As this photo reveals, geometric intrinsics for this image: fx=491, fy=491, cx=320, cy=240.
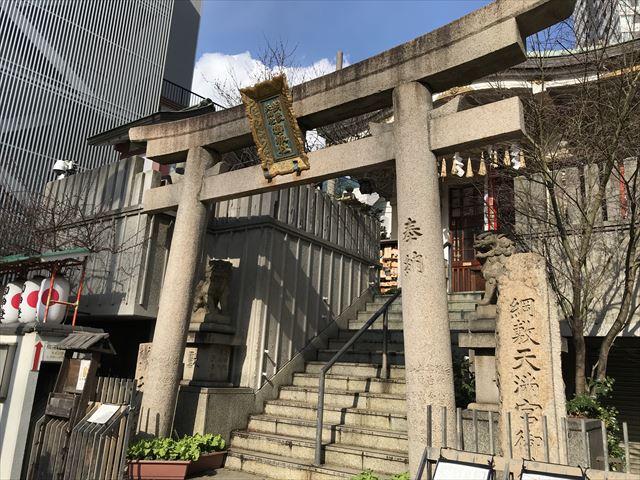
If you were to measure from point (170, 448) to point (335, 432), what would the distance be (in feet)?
7.93

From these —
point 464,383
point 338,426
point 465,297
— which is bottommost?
point 338,426

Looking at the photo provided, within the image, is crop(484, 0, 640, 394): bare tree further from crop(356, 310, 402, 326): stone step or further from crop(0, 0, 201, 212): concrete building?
crop(0, 0, 201, 212): concrete building

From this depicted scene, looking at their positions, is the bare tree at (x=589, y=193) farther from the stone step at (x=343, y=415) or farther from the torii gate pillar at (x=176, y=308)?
the torii gate pillar at (x=176, y=308)

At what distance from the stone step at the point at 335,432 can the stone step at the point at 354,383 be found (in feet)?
3.31

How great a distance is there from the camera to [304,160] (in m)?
7.26

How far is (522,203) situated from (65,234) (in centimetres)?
1002

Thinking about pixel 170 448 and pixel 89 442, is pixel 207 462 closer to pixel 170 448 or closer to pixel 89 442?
pixel 170 448

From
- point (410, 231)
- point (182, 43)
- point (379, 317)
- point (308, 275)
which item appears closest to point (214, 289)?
point (308, 275)

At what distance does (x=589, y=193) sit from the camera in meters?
8.30

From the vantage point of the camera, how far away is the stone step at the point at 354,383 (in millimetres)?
8281

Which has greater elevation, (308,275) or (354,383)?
(308,275)

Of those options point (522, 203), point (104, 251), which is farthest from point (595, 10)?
point (104, 251)

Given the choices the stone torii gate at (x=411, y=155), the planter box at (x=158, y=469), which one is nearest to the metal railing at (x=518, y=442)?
the stone torii gate at (x=411, y=155)

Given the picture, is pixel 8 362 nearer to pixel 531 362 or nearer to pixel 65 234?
pixel 65 234
